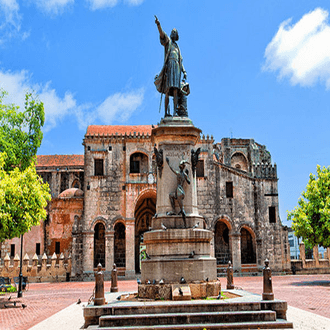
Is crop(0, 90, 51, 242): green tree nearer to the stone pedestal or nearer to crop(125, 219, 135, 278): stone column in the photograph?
the stone pedestal

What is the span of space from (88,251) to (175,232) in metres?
23.5

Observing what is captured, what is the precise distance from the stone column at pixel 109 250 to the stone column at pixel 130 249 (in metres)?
1.25

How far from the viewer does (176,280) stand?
1116 cm

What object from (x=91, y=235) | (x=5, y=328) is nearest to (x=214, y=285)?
(x=5, y=328)

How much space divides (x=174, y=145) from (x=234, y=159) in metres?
46.4

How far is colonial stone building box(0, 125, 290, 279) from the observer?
34.1m

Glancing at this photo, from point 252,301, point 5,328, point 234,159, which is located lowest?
point 5,328

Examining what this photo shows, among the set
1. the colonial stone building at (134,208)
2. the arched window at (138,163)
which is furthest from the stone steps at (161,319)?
the arched window at (138,163)

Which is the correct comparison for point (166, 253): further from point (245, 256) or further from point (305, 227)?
point (245, 256)

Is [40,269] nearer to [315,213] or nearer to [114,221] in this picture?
[114,221]

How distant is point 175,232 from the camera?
11.6m

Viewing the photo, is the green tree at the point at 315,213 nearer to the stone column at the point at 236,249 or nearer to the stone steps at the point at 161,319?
the stone column at the point at 236,249

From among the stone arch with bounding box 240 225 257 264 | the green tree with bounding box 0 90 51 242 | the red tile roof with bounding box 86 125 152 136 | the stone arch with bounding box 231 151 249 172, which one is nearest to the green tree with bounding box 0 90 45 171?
the green tree with bounding box 0 90 51 242

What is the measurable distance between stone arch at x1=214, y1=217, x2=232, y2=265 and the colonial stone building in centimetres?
9
